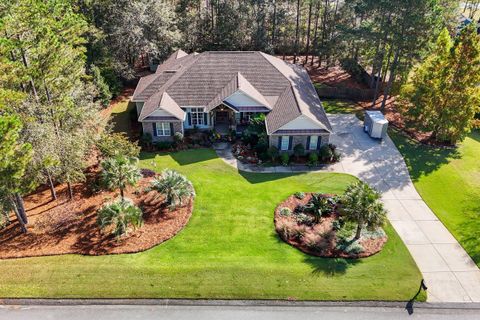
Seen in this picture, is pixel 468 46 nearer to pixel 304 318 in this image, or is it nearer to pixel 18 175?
pixel 304 318

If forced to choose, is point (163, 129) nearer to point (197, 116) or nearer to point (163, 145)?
point (163, 145)

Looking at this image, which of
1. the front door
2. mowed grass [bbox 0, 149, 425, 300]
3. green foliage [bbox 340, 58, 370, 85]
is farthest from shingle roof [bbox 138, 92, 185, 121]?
green foliage [bbox 340, 58, 370, 85]

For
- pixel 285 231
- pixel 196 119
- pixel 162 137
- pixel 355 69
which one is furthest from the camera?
pixel 355 69

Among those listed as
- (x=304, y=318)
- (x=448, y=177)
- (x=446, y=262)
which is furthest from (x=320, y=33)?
(x=304, y=318)

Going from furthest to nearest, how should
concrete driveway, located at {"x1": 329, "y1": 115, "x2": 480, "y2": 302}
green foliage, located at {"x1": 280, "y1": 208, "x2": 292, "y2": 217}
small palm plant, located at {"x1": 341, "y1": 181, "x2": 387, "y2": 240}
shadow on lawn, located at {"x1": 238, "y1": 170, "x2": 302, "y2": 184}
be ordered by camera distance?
shadow on lawn, located at {"x1": 238, "y1": 170, "x2": 302, "y2": 184}, green foliage, located at {"x1": 280, "y1": 208, "x2": 292, "y2": 217}, small palm plant, located at {"x1": 341, "y1": 181, "x2": 387, "y2": 240}, concrete driveway, located at {"x1": 329, "y1": 115, "x2": 480, "y2": 302}

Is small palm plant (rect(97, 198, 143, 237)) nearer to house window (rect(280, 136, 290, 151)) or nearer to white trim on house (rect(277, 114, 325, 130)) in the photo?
house window (rect(280, 136, 290, 151))

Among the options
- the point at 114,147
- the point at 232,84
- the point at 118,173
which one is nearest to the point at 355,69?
the point at 232,84
